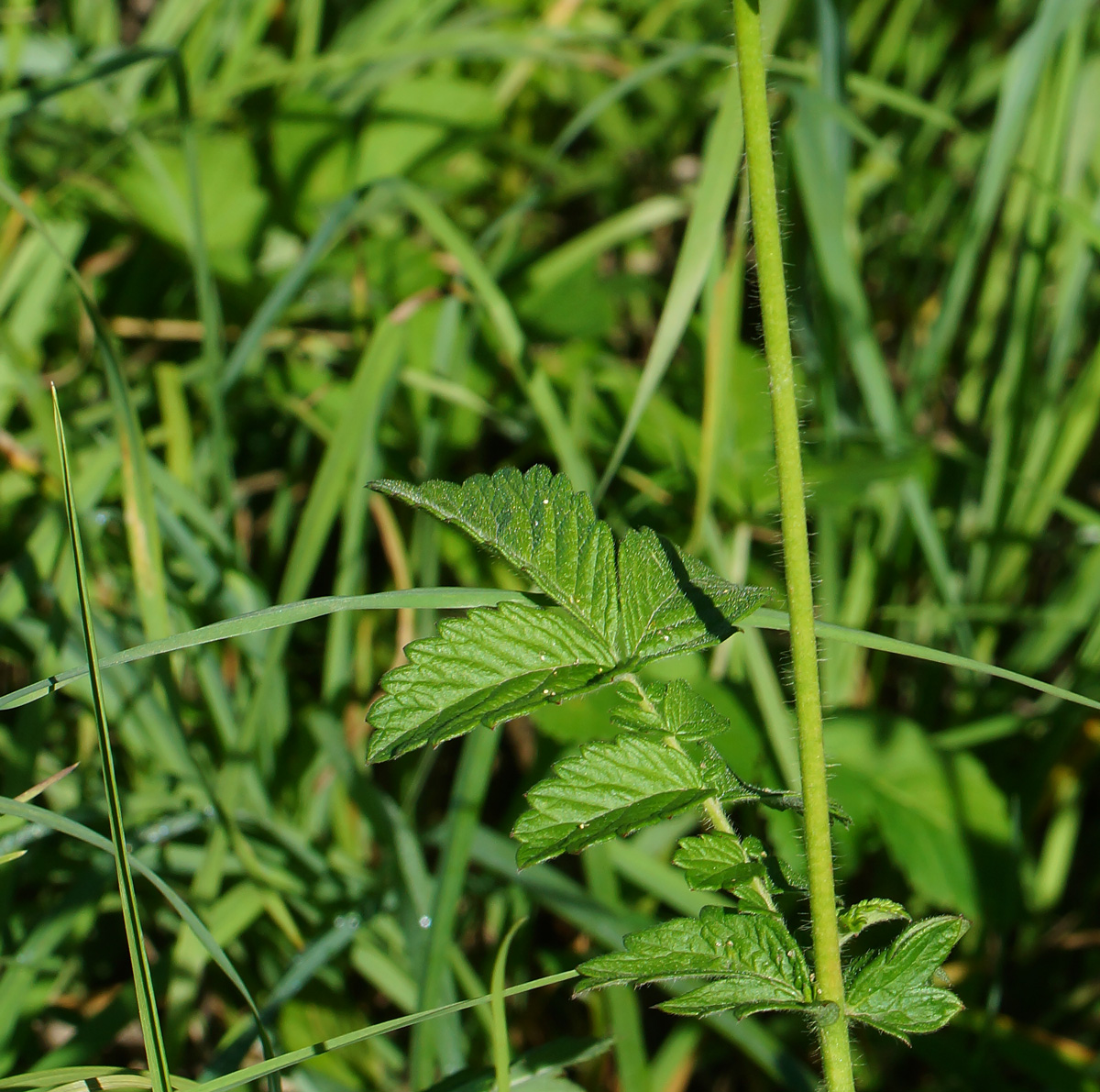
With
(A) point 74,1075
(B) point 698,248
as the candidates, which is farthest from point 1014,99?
(A) point 74,1075

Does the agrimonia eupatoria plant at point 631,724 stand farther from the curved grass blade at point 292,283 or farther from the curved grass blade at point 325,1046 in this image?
the curved grass blade at point 292,283

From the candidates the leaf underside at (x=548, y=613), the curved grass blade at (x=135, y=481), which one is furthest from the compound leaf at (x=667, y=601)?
the curved grass blade at (x=135, y=481)

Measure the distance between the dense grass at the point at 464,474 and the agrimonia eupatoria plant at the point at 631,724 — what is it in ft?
0.43

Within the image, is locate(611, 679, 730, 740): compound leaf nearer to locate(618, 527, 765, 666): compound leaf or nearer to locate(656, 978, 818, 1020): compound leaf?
locate(618, 527, 765, 666): compound leaf

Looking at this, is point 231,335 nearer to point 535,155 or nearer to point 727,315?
point 535,155

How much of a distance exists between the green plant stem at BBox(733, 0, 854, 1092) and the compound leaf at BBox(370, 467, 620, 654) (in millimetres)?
119

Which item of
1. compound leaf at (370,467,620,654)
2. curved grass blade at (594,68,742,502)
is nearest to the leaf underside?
compound leaf at (370,467,620,654)

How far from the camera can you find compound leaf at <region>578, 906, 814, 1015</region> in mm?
543

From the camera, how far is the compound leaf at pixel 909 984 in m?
0.54

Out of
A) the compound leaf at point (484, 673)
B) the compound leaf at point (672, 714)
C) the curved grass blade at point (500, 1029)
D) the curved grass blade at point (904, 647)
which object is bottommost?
the curved grass blade at point (500, 1029)

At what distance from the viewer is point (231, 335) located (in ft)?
5.21

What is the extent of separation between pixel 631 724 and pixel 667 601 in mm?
73

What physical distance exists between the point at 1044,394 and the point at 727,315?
50cm

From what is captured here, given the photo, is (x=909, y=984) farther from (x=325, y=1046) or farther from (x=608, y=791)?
(x=325, y=1046)
